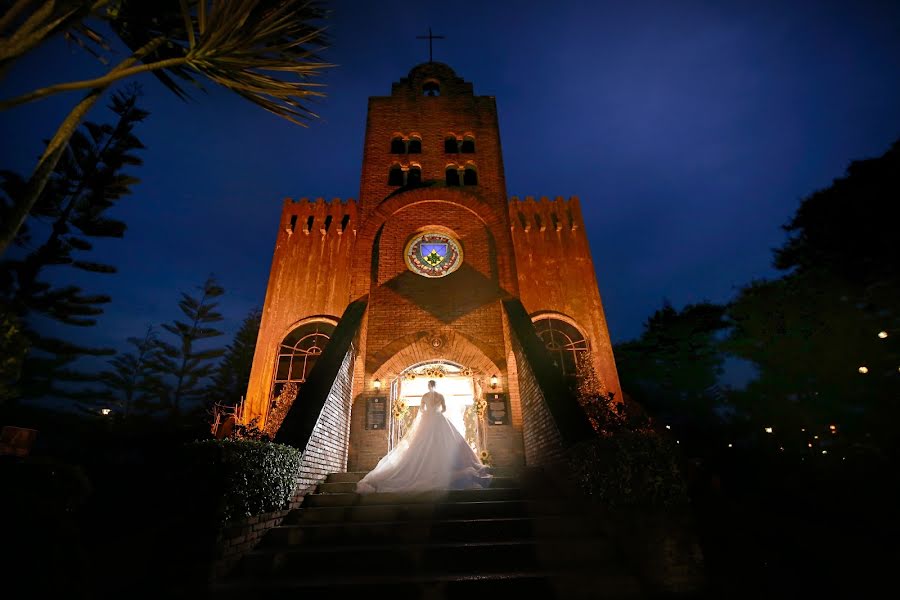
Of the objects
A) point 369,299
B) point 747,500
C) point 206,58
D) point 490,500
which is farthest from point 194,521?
point 747,500

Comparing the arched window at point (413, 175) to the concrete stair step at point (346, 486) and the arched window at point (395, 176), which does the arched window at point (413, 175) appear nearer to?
the arched window at point (395, 176)

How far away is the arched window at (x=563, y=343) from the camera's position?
9773 millimetres

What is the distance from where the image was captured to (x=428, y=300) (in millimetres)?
8828

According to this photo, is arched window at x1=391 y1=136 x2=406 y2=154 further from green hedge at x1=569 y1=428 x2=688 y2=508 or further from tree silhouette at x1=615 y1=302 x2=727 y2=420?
tree silhouette at x1=615 y1=302 x2=727 y2=420

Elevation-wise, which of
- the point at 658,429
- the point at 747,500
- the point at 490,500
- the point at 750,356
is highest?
the point at 750,356

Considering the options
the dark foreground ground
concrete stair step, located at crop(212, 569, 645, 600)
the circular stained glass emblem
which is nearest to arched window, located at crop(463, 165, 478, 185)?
the circular stained glass emblem

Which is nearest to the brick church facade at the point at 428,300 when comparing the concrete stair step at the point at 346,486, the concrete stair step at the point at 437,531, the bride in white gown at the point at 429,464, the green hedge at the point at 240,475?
the concrete stair step at the point at 346,486

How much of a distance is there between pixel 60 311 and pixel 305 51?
590 inches

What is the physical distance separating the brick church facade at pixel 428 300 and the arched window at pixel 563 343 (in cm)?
4

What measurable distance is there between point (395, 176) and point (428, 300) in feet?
12.8

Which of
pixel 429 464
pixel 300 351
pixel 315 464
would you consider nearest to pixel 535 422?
pixel 429 464

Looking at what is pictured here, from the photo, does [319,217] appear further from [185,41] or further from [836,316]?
[836,316]

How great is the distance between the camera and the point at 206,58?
10.2ft

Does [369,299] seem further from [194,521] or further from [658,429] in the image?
[658,429]
